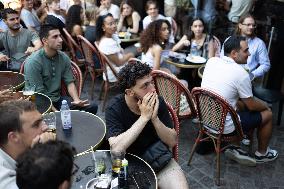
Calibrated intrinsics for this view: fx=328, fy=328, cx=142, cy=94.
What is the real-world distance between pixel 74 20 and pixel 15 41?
4.97ft

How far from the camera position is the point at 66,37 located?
6230 millimetres

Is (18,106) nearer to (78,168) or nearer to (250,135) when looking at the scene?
(78,168)

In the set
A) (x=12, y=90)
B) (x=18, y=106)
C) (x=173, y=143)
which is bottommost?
(x=173, y=143)

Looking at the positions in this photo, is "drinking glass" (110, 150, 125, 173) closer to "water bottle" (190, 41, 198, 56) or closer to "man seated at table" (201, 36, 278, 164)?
"man seated at table" (201, 36, 278, 164)

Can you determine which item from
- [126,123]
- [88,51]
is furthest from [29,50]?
[126,123]

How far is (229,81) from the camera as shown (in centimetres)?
358

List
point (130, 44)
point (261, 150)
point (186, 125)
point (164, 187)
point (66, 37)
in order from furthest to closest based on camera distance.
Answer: point (130, 44) → point (66, 37) → point (186, 125) → point (261, 150) → point (164, 187)

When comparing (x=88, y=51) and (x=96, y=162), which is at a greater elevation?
(x=88, y=51)

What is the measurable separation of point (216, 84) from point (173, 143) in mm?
1123

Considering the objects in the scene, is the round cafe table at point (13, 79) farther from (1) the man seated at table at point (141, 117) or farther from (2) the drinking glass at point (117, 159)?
(2) the drinking glass at point (117, 159)

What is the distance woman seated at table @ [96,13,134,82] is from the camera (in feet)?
16.9

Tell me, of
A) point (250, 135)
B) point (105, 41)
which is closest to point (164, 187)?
point (250, 135)

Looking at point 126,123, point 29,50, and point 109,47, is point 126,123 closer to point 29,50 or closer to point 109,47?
point 109,47

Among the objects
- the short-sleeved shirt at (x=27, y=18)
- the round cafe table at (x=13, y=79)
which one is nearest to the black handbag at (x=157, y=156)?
the round cafe table at (x=13, y=79)
